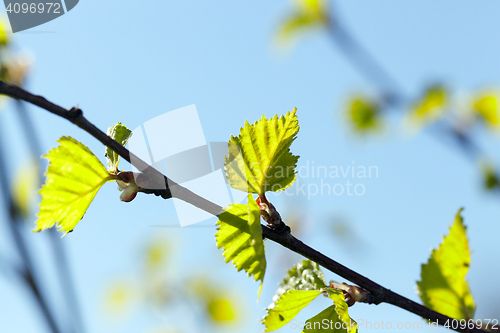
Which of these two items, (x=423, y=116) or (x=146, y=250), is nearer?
(x=423, y=116)

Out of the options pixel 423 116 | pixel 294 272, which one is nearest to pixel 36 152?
pixel 294 272

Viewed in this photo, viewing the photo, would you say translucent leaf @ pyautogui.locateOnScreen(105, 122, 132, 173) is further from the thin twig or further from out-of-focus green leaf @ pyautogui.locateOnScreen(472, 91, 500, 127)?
out-of-focus green leaf @ pyautogui.locateOnScreen(472, 91, 500, 127)

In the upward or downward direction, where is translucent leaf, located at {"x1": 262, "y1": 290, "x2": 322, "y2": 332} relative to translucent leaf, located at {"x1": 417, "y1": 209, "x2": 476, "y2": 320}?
upward

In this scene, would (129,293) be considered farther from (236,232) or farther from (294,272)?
(236,232)

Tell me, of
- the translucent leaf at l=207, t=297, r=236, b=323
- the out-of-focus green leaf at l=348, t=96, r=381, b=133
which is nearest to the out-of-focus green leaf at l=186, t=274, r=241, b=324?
the translucent leaf at l=207, t=297, r=236, b=323

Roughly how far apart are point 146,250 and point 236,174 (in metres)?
1.85

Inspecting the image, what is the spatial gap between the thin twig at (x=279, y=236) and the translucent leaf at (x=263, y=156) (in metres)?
0.12

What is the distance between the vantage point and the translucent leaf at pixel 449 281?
0.90 meters

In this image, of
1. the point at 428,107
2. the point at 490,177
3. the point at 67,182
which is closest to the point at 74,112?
the point at 67,182

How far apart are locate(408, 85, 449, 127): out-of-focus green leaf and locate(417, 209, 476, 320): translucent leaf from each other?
82 cm

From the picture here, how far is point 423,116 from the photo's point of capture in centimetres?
160

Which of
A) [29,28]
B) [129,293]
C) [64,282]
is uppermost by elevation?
[29,28]

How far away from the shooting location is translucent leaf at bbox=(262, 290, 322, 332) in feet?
2.49

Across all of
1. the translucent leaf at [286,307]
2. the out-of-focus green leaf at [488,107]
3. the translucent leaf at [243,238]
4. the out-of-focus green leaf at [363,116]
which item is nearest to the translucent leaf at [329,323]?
the translucent leaf at [286,307]
